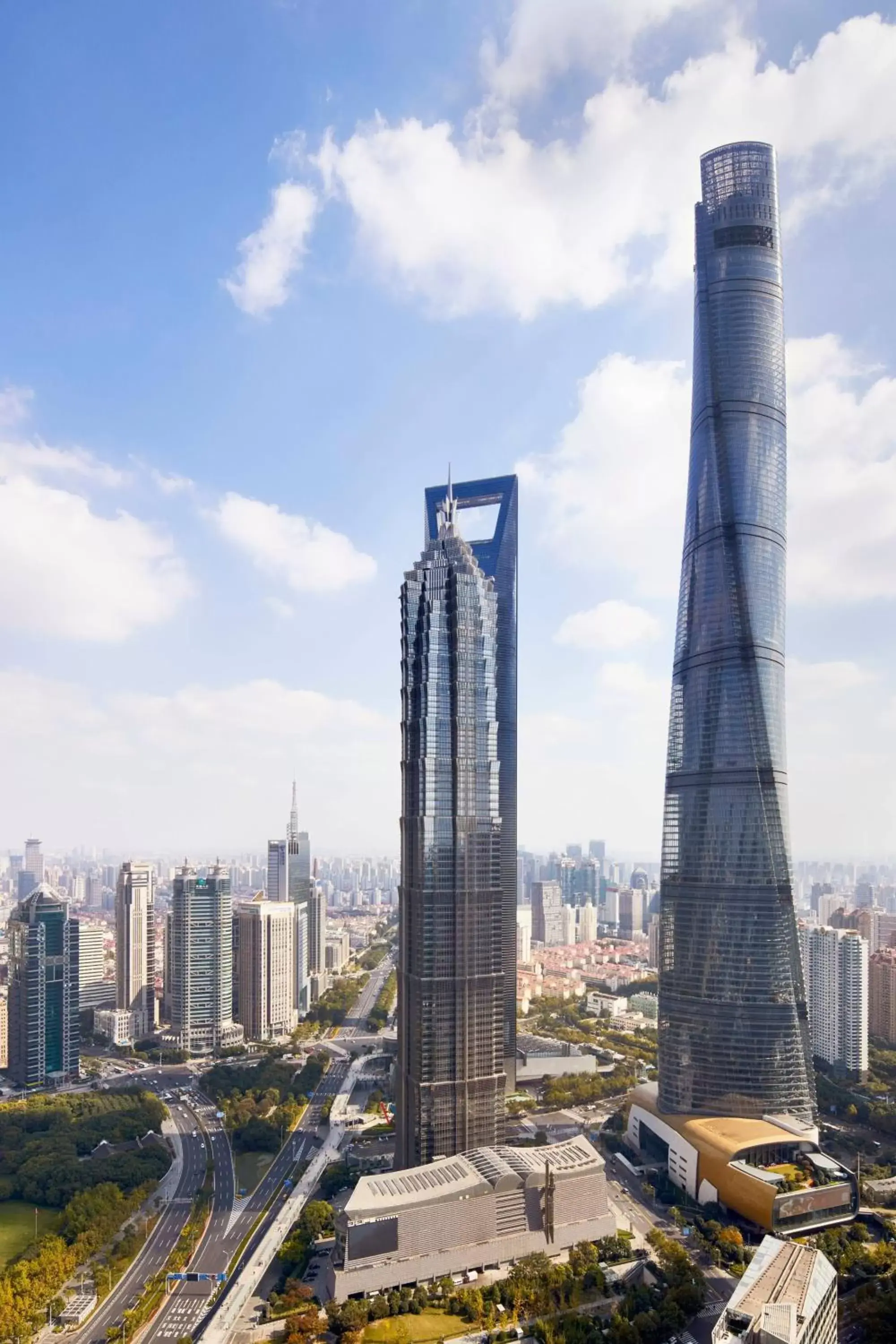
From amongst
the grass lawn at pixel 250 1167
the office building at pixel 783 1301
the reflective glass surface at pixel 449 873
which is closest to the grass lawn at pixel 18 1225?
the grass lawn at pixel 250 1167

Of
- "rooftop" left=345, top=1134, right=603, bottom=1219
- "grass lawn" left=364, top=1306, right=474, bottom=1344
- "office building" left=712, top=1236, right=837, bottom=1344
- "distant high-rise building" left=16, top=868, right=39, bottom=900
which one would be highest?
"office building" left=712, top=1236, right=837, bottom=1344

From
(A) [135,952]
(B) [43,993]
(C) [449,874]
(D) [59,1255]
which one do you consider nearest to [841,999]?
(C) [449,874]

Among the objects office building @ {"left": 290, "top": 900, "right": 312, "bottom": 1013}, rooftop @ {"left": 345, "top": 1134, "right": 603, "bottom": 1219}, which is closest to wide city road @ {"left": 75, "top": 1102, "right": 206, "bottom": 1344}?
rooftop @ {"left": 345, "top": 1134, "right": 603, "bottom": 1219}

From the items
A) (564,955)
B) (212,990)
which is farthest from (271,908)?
(564,955)

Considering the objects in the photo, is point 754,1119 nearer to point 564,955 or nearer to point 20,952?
point 20,952

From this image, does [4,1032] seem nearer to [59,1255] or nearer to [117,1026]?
[117,1026]

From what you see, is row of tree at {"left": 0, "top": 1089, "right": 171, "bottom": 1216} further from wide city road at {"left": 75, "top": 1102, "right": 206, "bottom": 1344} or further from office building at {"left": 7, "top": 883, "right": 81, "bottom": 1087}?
office building at {"left": 7, "top": 883, "right": 81, "bottom": 1087}
